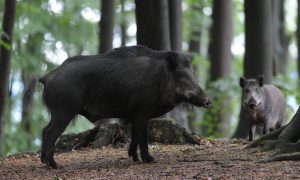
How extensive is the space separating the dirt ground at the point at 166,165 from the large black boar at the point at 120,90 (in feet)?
1.38

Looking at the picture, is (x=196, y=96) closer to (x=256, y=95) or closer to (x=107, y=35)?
(x=256, y=95)

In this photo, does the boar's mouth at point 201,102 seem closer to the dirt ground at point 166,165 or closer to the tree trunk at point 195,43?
the dirt ground at point 166,165

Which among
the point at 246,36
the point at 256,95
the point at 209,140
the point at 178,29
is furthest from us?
the point at 246,36

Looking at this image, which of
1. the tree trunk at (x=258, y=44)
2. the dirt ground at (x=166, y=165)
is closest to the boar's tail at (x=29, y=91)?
the dirt ground at (x=166, y=165)

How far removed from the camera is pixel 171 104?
8945 millimetres

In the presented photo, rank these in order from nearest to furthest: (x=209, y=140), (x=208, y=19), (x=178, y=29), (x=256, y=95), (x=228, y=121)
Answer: (x=209, y=140) → (x=256, y=95) → (x=178, y=29) → (x=228, y=121) → (x=208, y=19)

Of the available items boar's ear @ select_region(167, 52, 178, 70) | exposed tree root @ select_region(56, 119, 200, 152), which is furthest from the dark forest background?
boar's ear @ select_region(167, 52, 178, 70)

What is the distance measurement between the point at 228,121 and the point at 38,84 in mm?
12624

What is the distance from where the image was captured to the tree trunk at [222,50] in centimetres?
2034

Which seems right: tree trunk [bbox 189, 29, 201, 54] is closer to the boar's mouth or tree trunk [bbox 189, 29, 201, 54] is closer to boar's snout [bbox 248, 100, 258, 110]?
boar's snout [bbox 248, 100, 258, 110]

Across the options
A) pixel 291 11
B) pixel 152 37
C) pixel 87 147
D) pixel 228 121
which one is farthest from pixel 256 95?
pixel 291 11

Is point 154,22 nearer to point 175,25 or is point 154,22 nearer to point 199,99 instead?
point 175,25

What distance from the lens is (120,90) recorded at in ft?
28.9

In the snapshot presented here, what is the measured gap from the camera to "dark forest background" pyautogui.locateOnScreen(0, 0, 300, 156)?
1337 centimetres
